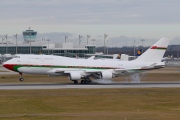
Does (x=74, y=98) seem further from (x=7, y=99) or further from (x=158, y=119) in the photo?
(x=158, y=119)

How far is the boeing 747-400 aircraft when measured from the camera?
2751 inches

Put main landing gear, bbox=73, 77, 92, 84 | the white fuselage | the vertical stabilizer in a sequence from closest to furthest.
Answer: the white fuselage → main landing gear, bbox=73, 77, 92, 84 → the vertical stabilizer

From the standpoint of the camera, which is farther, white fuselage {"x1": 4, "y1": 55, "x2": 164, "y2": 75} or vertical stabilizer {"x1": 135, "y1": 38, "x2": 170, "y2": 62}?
vertical stabilizer {"x1": 135, "y1": 38, "x2": 170, "y2": 62}

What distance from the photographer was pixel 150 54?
73.9 metres

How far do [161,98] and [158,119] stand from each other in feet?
51.5

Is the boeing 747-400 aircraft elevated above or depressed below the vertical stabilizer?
below

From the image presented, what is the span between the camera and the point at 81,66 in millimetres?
71250

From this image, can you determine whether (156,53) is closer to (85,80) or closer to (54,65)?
(85,80)

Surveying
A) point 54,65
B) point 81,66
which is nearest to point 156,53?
point 81,66

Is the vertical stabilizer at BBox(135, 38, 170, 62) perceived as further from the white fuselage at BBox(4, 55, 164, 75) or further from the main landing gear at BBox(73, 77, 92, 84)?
the main landing gear at BBox(73, 77, 92, 84)

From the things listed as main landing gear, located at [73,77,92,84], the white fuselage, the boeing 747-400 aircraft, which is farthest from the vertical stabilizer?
main landing gear, located at [73,77,92,84]

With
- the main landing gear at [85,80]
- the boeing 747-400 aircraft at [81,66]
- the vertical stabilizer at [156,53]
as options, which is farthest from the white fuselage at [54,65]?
the vertical stabilizer at [156,53]

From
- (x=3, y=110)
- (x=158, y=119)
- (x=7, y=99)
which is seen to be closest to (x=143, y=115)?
(x=158, y=119)

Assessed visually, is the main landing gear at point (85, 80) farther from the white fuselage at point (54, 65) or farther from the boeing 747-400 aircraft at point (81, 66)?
the white fuselage at point (54, 65)
